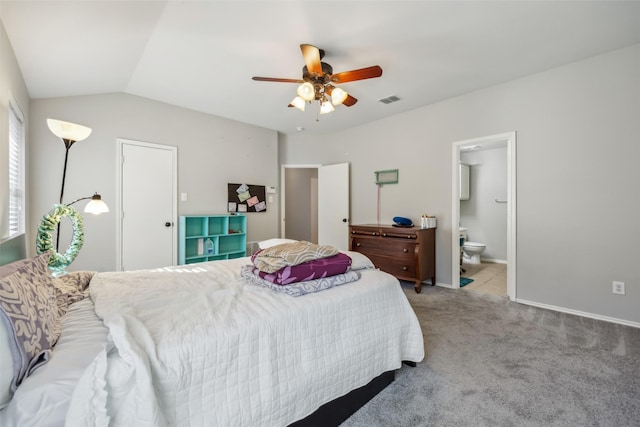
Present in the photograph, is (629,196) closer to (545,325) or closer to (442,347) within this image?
(545,325)

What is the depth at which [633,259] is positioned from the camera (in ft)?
8.48

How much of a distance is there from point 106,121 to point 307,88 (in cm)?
277

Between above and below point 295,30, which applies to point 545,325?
below

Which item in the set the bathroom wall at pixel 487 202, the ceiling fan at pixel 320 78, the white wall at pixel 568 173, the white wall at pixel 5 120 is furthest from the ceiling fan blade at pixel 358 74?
the bathroom wall at pixel 487 202

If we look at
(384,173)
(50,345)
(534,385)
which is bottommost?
(534,385)

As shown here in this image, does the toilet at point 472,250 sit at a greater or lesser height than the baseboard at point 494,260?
greater

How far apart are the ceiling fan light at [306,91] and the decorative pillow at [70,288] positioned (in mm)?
2140

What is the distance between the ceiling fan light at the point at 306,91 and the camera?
8.18ft

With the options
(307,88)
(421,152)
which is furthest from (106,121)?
(421,152)

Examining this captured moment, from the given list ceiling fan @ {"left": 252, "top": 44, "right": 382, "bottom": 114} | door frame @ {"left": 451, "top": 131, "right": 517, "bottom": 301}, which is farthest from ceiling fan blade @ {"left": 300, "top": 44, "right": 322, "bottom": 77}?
door frame @ {"left": 451, "top": 131, "right": 517, "bottom": 301}

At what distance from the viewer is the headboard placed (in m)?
1.89

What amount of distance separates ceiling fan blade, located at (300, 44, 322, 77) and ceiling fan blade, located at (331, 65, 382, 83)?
17 cm

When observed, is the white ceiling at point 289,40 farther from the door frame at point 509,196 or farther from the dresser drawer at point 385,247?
the dresser drawer at point 385,247

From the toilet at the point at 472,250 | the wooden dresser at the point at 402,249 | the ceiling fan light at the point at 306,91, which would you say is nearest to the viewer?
the ceiling fan light at the point at 306,91
